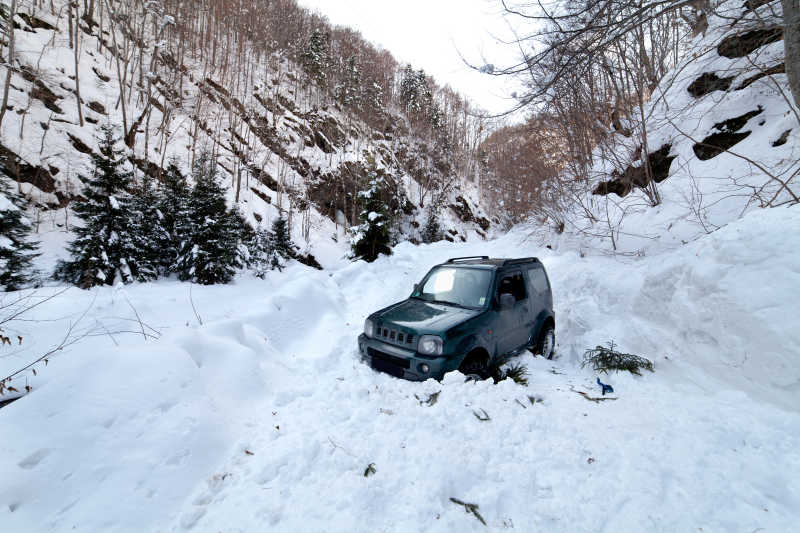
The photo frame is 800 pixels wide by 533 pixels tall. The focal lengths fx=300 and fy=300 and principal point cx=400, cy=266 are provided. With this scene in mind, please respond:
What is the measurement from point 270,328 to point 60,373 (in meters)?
2.83

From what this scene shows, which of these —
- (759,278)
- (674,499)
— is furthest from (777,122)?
(674,499)

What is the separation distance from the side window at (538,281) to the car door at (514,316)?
12.9 inches

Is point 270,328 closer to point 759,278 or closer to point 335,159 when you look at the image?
point 759,278

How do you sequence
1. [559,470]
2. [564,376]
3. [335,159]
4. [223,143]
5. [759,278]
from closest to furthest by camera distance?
[559,470] < [759,278] < [564,376] < [223,143] < [335,159]

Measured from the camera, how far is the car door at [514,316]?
170 inches

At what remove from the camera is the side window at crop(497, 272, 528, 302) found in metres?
4.61

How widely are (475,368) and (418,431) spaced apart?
1.32m

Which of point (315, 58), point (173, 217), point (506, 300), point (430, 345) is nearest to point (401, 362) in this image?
point (430, 345)

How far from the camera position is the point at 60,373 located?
2721 millimetres

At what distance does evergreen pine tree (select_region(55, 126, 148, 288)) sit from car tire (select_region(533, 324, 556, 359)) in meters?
10.5

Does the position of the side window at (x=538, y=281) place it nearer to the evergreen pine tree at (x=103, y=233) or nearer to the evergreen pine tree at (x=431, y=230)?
the evergreen pine tree at (x=103, y=233)

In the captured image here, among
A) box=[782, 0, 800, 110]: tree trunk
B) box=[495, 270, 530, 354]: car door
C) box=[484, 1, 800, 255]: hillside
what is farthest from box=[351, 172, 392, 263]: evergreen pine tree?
box=[782, 0, 800, 110]: tree trunk

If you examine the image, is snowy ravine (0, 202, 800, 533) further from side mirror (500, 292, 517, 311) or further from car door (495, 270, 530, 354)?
side mirror (500, 292, 517, 311)

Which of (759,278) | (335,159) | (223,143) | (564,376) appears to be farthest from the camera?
(335,159)
